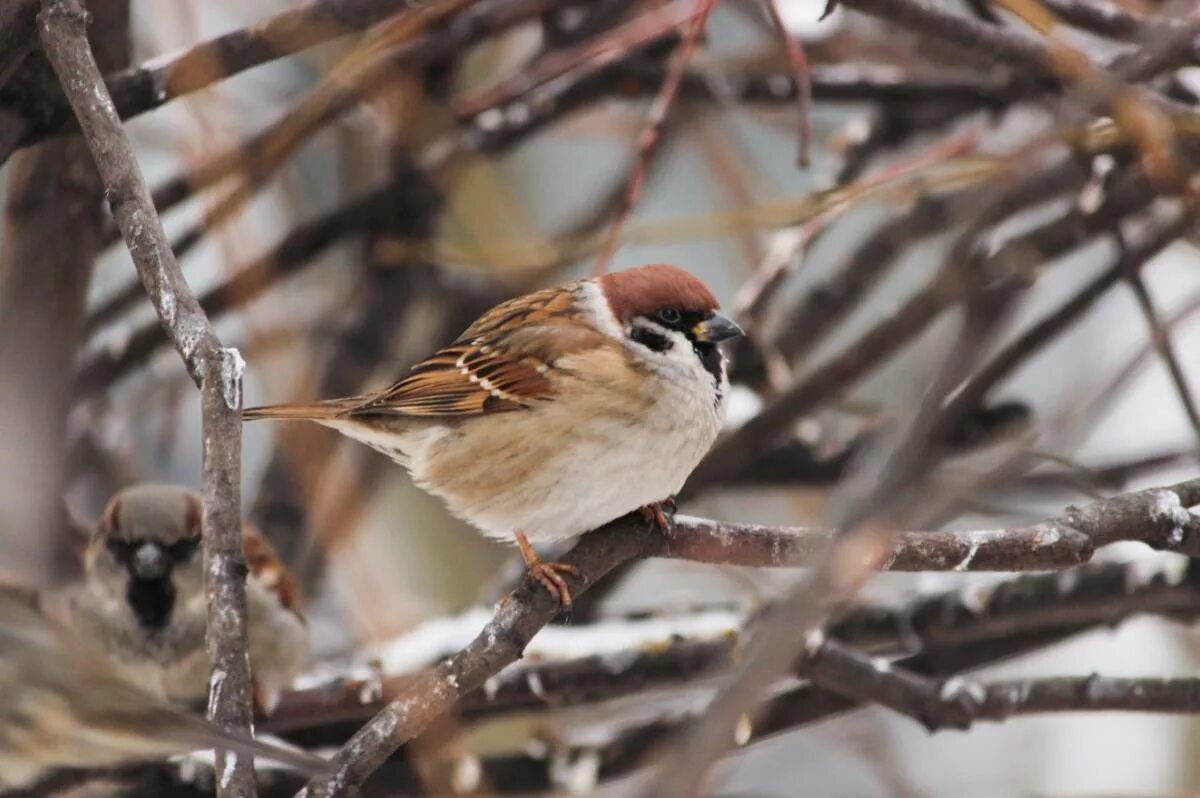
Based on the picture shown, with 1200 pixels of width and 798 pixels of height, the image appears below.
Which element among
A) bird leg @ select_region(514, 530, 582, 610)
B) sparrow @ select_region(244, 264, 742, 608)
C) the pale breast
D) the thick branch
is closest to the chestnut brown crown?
A: sparrow @ select_region(244, 264, 742, 608)

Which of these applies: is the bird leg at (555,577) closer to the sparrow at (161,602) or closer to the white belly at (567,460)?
the white belly at (567,460)

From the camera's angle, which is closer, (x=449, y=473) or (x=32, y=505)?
(x=449, y=473)

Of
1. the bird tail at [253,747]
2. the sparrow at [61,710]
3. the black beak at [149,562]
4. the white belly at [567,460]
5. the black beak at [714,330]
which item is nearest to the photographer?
the bird tail at [253,747]

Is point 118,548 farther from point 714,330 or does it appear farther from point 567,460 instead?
point 714,330

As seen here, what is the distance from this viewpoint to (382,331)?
3.36m

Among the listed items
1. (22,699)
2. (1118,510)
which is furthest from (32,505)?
(1118,510)

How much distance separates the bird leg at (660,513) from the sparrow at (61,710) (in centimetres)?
65

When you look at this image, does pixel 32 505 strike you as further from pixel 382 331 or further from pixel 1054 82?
pixel 1054 82

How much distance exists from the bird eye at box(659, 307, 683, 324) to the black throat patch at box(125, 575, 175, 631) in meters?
1.13

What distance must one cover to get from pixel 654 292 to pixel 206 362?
3.01 feet

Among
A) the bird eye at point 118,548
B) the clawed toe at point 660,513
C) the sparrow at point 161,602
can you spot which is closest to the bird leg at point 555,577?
the clawed toe at point 660,513

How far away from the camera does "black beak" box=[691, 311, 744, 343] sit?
7.39 ft

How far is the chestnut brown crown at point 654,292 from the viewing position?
7.49ft

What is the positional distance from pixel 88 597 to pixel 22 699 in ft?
3.00
